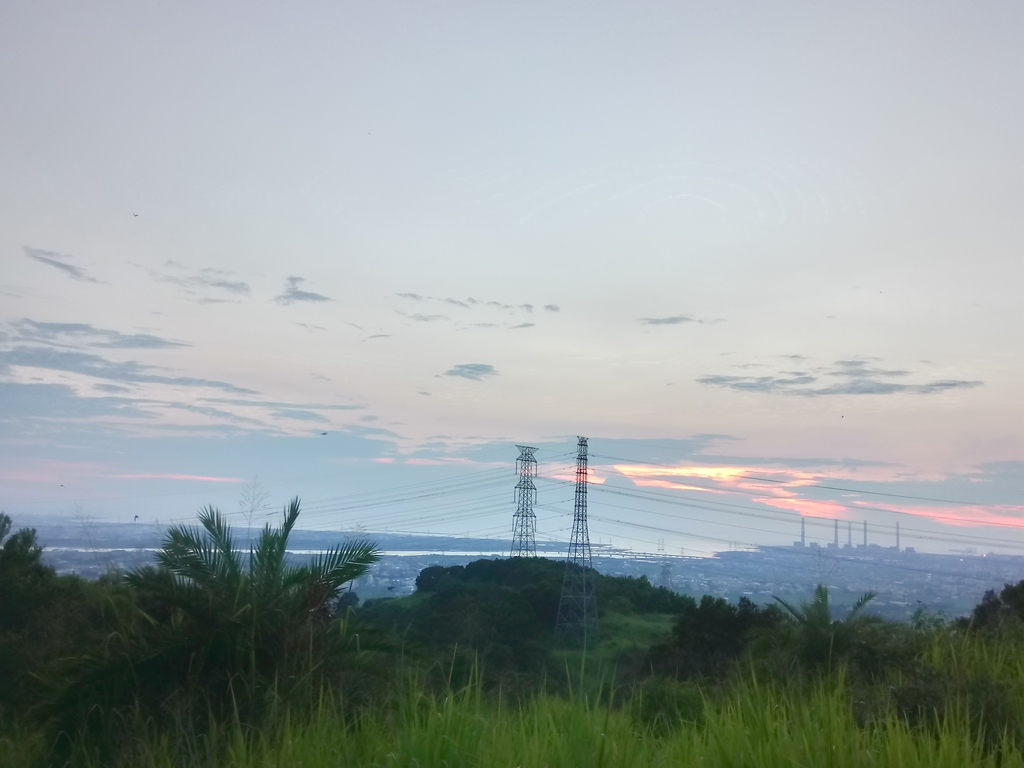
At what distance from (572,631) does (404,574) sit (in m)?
9.93

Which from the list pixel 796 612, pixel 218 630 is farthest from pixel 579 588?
pixel 218 630

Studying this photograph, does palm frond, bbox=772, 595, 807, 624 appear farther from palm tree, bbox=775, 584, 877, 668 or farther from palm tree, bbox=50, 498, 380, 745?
palm tree, bbox=50, 498, 380, 745

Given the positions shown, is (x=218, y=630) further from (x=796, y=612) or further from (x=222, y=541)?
(x=796, y=612)

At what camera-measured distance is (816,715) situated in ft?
21.4

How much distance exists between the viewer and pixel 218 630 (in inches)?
377

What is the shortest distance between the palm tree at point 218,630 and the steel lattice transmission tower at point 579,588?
1135 inches

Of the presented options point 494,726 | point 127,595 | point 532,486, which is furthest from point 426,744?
point 532,486

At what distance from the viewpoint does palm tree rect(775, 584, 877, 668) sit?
551 inches

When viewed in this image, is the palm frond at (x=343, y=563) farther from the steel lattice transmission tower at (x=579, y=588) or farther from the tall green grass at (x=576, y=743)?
the steel lattice transmission tower at (x=579, y=588)

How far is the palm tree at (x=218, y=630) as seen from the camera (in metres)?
9.01

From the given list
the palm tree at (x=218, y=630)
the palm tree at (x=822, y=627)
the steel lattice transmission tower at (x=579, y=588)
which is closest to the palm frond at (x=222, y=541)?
the palm tree at (x=218, y=630)

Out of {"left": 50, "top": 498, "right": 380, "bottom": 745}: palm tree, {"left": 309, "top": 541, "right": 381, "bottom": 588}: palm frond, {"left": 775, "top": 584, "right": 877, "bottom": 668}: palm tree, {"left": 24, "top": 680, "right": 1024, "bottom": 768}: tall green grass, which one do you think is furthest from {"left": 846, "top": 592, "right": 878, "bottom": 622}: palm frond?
{"left": 50, "top": 498, "right": 380, "bottom": 745}: palm tree

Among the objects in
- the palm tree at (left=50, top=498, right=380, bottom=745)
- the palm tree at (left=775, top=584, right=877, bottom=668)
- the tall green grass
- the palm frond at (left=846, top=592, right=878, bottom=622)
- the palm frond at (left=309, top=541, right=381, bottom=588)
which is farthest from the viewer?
the palm frond at (left=846, top=592, right=878, bottom=622)

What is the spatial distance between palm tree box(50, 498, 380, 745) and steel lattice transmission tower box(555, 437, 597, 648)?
94.6 feet
